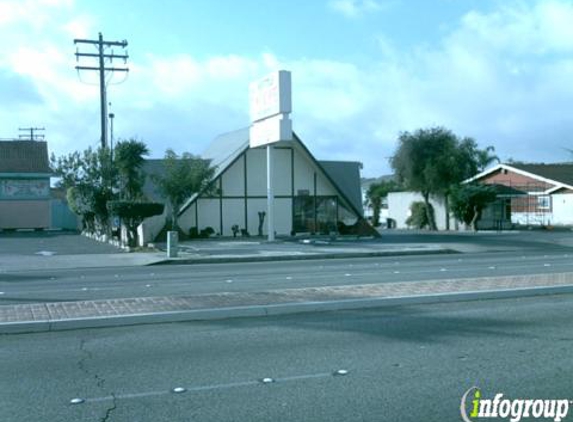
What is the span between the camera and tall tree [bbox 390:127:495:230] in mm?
49562

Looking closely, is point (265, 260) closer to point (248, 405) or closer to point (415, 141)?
point (248, 405)

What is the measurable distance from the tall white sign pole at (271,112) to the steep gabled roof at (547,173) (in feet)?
72.9

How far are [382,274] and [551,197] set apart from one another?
34.9m

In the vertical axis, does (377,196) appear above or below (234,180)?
below

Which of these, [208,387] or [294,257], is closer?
[208,387]

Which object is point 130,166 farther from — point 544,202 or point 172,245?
point 544,202

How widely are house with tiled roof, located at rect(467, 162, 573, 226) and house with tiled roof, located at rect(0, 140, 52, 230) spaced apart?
3180 centimetres

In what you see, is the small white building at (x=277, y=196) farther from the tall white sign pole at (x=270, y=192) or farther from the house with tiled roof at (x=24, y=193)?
the house with tiled roof at (x=24, y=193)

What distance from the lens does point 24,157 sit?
5444 centimetres

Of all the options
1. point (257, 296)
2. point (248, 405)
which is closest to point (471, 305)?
point (257, 296)

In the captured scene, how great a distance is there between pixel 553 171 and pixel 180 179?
30.5 metres

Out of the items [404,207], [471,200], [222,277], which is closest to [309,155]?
[471,200]

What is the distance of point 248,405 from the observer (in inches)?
248

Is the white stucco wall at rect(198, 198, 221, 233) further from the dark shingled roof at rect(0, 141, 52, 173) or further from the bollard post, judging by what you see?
the dark shingled roof at rect(0, 141, 52, 173)
